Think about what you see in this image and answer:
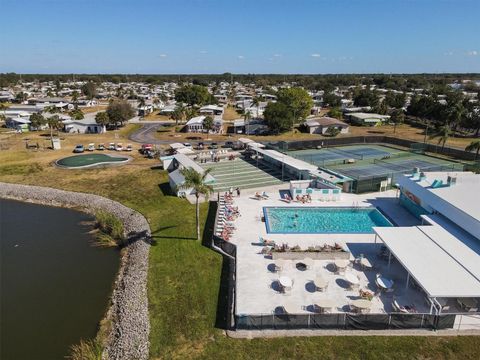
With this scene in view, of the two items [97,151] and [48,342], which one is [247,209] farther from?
[97,151]

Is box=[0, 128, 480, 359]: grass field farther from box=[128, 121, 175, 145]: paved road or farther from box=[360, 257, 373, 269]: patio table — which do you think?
box=[128, 121, 175, 145]: paved road

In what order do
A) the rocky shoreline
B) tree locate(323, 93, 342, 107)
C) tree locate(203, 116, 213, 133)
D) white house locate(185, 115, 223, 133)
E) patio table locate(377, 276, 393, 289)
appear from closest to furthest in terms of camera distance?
the rocky shoreline < patio table locate(377, 276, 393, 289) < tree locate(203, 116, 213, 133) < white house locate(185, 115, 223, 133) < tree locate(323, 93, 342, 107)

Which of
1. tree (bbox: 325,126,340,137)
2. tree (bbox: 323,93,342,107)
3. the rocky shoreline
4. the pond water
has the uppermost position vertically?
tree (bbox: 323,93,342,107)

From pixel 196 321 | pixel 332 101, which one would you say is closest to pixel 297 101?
pixel 332 101

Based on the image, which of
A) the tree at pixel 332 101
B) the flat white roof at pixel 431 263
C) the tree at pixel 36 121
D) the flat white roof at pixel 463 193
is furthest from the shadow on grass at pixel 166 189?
the tree at pixel 332 101

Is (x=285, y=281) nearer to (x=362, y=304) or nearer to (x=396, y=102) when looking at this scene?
(x=362, y=304)

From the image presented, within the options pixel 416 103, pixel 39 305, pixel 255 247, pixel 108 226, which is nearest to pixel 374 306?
pixel 255 247

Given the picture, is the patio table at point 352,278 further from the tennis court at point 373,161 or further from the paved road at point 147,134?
the paved road at point 147,134

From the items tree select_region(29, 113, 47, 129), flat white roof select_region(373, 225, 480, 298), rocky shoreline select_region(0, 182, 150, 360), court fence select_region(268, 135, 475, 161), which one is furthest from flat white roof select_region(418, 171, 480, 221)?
tree select_region(29, 113, 47, 129)
